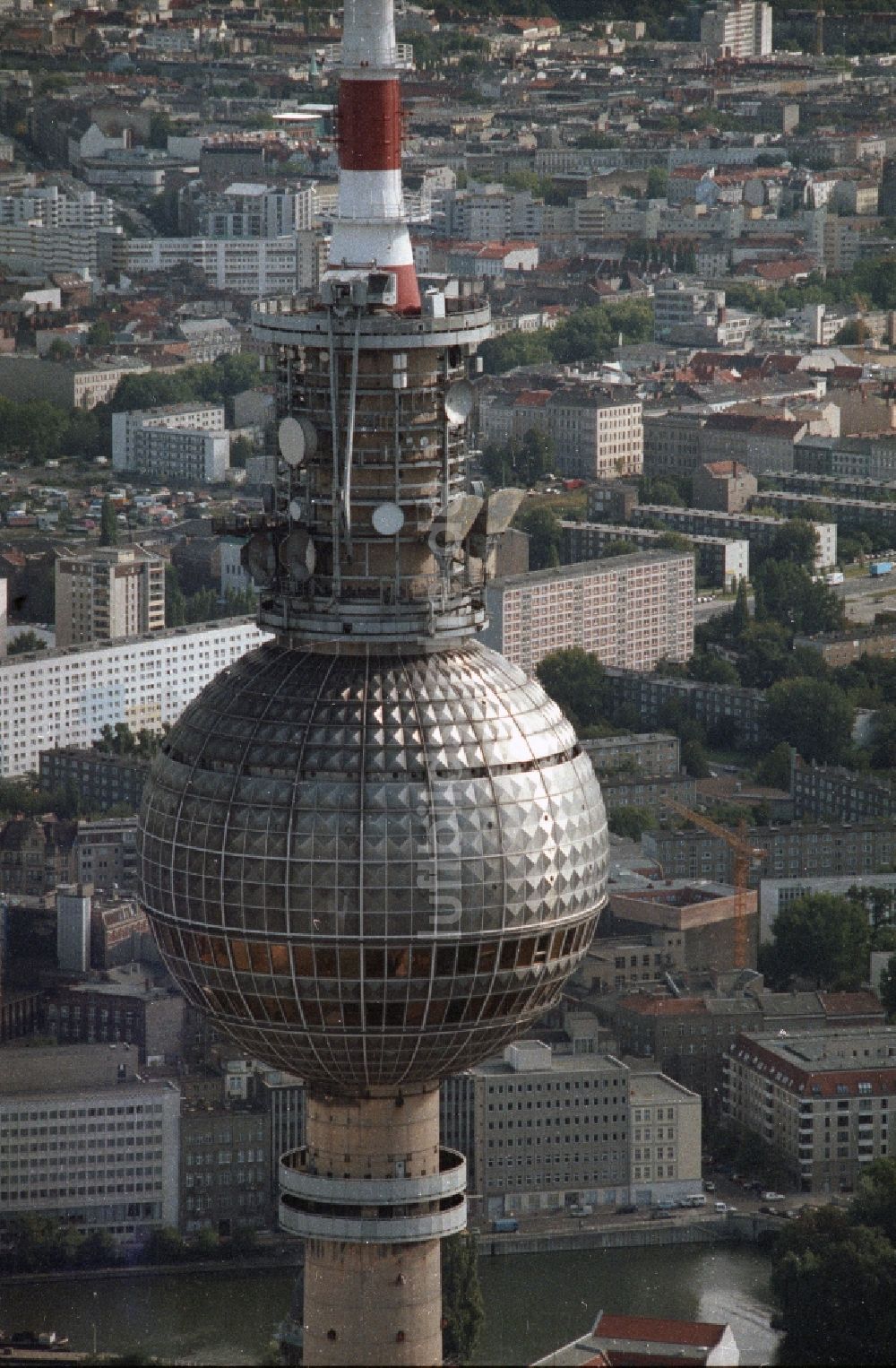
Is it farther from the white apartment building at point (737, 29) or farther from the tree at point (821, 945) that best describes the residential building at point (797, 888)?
the white apartment building at point (737, 29)

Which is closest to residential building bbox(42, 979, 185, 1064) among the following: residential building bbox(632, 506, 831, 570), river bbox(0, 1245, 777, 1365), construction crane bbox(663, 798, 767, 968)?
river bbox(0, 1245, 777, 1365)

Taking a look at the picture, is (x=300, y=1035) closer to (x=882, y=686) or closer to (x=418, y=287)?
(x=418, y=287)

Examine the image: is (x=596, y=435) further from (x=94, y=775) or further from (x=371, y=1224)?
(x=371, y=1224)

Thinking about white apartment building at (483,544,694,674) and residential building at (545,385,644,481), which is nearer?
white apartment building at (483,544,694,674)

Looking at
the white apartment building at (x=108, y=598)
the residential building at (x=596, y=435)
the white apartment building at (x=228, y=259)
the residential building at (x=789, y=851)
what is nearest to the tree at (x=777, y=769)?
the residential building at (x=789, y=851)

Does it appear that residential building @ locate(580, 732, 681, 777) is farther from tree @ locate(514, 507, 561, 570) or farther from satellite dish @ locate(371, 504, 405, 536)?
satellite dish @ locate(371, 504, 405, 536)

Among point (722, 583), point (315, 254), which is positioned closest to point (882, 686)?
point (722, 583)

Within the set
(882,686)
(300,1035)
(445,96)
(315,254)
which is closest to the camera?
(300,1035)
